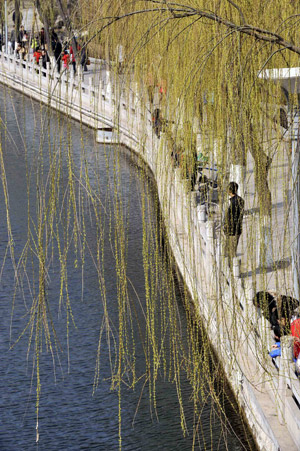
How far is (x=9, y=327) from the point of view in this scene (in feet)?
35.9

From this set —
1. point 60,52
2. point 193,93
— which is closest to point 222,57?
point 193,93

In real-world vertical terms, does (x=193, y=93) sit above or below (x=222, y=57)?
below

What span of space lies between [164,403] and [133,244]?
6.10 metres

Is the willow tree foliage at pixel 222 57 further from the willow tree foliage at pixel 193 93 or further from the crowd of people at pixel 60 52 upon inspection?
the crowd of people at pixel 60 52

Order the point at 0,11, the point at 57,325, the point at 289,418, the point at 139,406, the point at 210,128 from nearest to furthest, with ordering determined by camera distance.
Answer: the point at 0,11
the point at 210,128
the point at 289,418
the point at 139,406
the point at 57,325

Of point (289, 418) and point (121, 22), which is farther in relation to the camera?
point (289, 418)

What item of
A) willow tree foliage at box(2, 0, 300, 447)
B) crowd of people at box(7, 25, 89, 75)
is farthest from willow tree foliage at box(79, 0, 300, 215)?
crowd of people at box(7, 25, 89, 75)

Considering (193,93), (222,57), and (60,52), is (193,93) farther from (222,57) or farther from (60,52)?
(60,52)

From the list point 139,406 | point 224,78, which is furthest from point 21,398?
point 224,78

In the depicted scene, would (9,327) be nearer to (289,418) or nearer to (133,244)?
(133,244)

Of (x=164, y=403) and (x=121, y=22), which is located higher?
(x=121, y=22)

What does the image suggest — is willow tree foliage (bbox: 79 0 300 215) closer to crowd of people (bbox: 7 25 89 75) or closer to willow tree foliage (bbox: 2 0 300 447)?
willow tree foliage (bbox: 2 0 300 447)

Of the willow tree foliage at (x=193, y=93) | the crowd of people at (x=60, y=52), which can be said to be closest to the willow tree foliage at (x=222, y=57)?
the willow tree foliage at (x=193, y=93)

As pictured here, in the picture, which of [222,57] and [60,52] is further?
[222,57]
